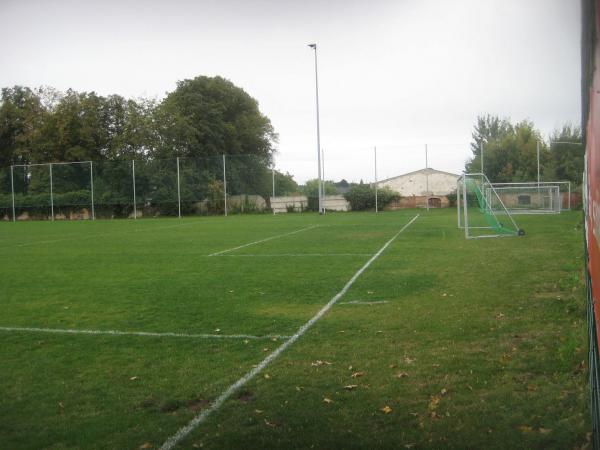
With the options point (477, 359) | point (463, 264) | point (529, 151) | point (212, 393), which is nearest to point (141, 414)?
point (212, 393)

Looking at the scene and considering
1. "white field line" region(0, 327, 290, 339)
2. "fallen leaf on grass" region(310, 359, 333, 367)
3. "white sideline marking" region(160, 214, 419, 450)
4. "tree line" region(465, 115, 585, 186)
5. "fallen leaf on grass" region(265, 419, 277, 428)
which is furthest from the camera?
"tree line" region(465, 115, 585, 186)

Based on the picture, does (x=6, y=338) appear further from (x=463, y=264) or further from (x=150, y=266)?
(x=463, y=264)

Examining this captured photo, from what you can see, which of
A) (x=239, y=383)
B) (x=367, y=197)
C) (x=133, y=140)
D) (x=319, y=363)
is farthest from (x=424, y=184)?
(x=239, y=383)

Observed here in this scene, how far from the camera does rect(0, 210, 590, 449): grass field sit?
3846 mm

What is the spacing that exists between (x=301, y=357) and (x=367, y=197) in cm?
3599

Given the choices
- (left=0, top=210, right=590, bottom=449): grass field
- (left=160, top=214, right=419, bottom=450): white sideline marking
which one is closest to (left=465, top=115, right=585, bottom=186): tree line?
(left=0, top=210, right=590, bottom=449): grass field

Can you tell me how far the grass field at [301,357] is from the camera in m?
3.85

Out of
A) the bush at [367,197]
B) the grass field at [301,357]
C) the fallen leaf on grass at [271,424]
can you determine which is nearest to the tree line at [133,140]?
the bush at [367,197]

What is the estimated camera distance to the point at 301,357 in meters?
5.46

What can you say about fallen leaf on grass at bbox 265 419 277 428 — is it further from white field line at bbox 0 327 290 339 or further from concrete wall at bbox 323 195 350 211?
concrete wall at bbox 323 195 350 211

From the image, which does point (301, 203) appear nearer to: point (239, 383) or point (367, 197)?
point (367, 197)

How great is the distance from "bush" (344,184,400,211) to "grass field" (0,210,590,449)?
96.7ft

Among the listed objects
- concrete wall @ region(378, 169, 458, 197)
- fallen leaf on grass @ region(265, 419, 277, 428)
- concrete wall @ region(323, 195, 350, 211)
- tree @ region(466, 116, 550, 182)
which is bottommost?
fallen leaf on grass @ region(265, 419, 277, 428)

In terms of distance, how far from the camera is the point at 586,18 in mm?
1425
